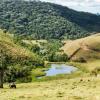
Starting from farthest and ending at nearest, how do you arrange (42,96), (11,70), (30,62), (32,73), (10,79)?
(30,62), (32,73), (11,70), (10,79), (42,96)

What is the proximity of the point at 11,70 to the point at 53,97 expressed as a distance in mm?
113343

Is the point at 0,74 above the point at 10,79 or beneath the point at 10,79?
above

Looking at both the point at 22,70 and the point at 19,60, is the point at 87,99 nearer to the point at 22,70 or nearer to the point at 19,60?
the point at 22,70

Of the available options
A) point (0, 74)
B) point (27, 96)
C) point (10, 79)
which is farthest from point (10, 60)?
point (27, 96)

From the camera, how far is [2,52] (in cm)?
19088

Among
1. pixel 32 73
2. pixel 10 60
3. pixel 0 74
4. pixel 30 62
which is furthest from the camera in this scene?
pixel 30 62

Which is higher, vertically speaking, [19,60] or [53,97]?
[53,97]

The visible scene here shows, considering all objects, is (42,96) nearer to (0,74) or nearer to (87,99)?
(87,99)

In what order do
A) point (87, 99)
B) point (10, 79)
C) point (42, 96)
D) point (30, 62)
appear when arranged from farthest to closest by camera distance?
point (30, 62)
point (10, 79)
point (42, 96)
point (87, 99)

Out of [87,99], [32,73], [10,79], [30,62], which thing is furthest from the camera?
[30,62]

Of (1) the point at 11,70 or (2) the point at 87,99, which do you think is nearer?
(2) the point at 87,99

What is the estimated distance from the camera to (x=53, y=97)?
37.8m

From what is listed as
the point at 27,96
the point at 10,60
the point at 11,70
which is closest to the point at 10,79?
the point at 11,70

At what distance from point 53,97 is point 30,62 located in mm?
161216
